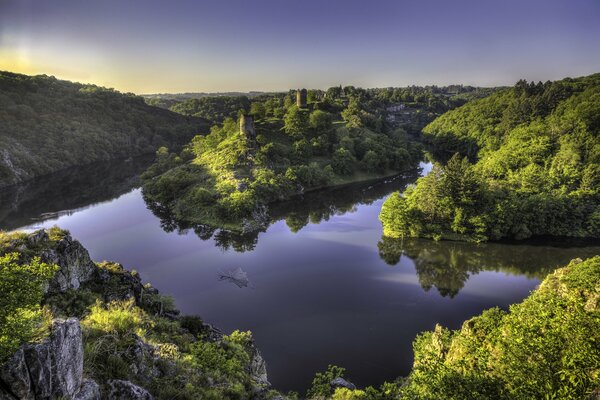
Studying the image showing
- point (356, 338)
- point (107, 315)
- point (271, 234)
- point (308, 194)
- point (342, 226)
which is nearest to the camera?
point (107, 315)

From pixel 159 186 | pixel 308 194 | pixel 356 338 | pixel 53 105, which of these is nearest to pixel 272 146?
pixel 308 194

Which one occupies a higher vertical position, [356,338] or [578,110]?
[578,110]

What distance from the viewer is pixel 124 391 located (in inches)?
502

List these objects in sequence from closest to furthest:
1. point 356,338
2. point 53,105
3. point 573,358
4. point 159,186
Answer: point 573,358 → point 356,338 → point 159,186 → point 53,105

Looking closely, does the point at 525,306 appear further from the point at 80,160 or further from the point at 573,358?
the point at 80,160

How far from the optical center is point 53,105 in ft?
504

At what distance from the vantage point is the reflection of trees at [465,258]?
45875 mm

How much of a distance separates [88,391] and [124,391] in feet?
4.81

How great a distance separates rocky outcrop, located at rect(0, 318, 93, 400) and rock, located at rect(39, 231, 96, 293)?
14964mm

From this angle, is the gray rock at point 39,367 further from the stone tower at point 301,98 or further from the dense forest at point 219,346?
the stone tower at point 301,98

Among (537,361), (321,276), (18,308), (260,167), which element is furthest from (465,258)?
(260,167)

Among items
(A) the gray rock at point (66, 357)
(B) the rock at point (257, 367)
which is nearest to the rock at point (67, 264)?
(B) the rock at point (257, 367)

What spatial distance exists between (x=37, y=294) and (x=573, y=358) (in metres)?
20.3

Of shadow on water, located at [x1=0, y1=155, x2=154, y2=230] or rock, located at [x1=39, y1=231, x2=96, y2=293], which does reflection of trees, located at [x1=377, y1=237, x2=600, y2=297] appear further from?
shadow on water, located at [x1=0, y1=155, x2=154, y2=230]
